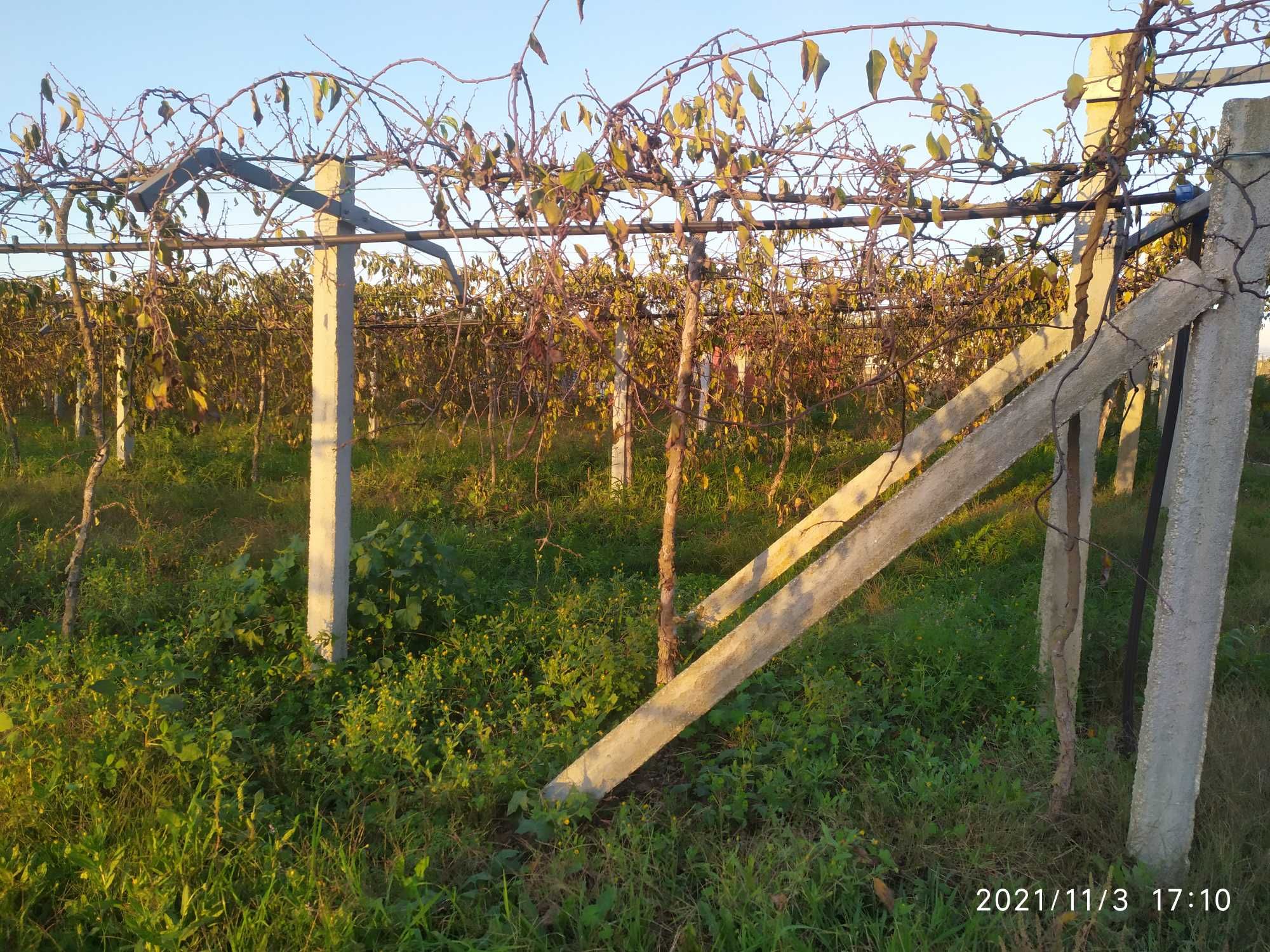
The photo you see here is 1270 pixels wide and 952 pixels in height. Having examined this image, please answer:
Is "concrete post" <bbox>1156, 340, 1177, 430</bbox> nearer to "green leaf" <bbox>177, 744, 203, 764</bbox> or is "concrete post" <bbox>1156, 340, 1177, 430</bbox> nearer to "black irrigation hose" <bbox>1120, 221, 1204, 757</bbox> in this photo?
"black irrigation hose" <bbox>1120, 221, 1204, 757</bbox>

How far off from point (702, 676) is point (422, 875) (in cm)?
99

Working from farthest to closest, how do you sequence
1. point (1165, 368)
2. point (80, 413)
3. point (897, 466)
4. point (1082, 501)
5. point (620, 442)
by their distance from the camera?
1. point (80, 413)
2. point (1165, 368)
3. point (620, 442)
4. point (897, 466)
5. point (1082, 501)

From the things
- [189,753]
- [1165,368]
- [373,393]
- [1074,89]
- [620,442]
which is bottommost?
[189,753]

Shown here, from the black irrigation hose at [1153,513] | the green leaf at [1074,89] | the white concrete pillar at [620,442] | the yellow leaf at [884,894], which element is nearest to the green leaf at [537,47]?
the green leaf at [1074,89]

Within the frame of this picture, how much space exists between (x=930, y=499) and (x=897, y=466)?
1416 millimetres

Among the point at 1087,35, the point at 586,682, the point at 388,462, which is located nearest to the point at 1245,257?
the point at 1087,35

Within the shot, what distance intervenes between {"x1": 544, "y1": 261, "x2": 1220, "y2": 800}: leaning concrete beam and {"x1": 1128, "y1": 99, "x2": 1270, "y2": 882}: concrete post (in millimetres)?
124

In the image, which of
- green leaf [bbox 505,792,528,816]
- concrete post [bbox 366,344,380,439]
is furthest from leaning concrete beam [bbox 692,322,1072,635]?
concrete post [bbox 366,344,380,439]

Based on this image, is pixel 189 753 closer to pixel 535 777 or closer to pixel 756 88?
pixel 535 777

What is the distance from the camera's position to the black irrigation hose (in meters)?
2.54

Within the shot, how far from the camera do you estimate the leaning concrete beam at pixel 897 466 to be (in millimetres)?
3385

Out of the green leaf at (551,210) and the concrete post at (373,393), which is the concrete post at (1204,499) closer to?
the green leaf at (551,210)

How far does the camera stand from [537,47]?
2420 millimetres

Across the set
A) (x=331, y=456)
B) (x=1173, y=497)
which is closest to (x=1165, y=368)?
(x=1173, y=497)
